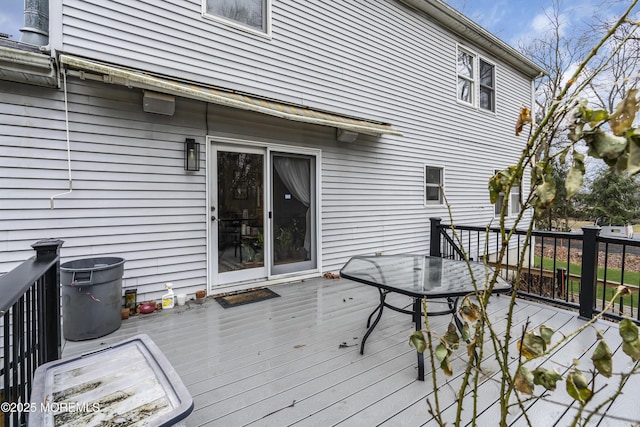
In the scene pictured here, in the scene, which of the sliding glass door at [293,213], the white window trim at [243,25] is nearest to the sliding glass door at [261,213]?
the sliding glass door at [293,213]

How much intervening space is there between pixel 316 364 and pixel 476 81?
7.84m

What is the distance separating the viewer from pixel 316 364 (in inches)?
98.2

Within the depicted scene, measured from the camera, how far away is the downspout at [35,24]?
3.17m

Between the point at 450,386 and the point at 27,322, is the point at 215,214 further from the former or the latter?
the point at 450,386

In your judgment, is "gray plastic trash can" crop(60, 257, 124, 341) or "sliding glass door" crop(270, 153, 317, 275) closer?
"gray plastic trash can" crop(60, 257, 124, 341)

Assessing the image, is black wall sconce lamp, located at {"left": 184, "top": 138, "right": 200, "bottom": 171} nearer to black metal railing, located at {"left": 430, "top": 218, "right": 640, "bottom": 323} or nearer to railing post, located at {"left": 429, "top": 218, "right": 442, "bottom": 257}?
black metal railing, located at {"left": 430, "top": 218, "right": 640, "bottom": 323}

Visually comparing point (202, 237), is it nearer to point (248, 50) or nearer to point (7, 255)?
point (7, 255)

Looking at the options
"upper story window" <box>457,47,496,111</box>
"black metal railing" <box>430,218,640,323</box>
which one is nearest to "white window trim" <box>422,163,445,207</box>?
"black metal railing" <box>430,218,640,323</box>

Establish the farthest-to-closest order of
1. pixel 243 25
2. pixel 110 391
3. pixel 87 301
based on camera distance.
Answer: pixel 243 25, pixel 87 301, pixel 110 391

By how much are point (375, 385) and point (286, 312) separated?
1.58 meters

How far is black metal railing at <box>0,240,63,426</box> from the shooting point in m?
1.35

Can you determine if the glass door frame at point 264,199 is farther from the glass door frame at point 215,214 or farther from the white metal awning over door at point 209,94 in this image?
the white metal awning over door at point 209,94

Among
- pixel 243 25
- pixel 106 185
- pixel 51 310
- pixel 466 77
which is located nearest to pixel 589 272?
pixel 51 310

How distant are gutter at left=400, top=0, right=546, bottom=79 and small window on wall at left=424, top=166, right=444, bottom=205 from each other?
3.12 meters
